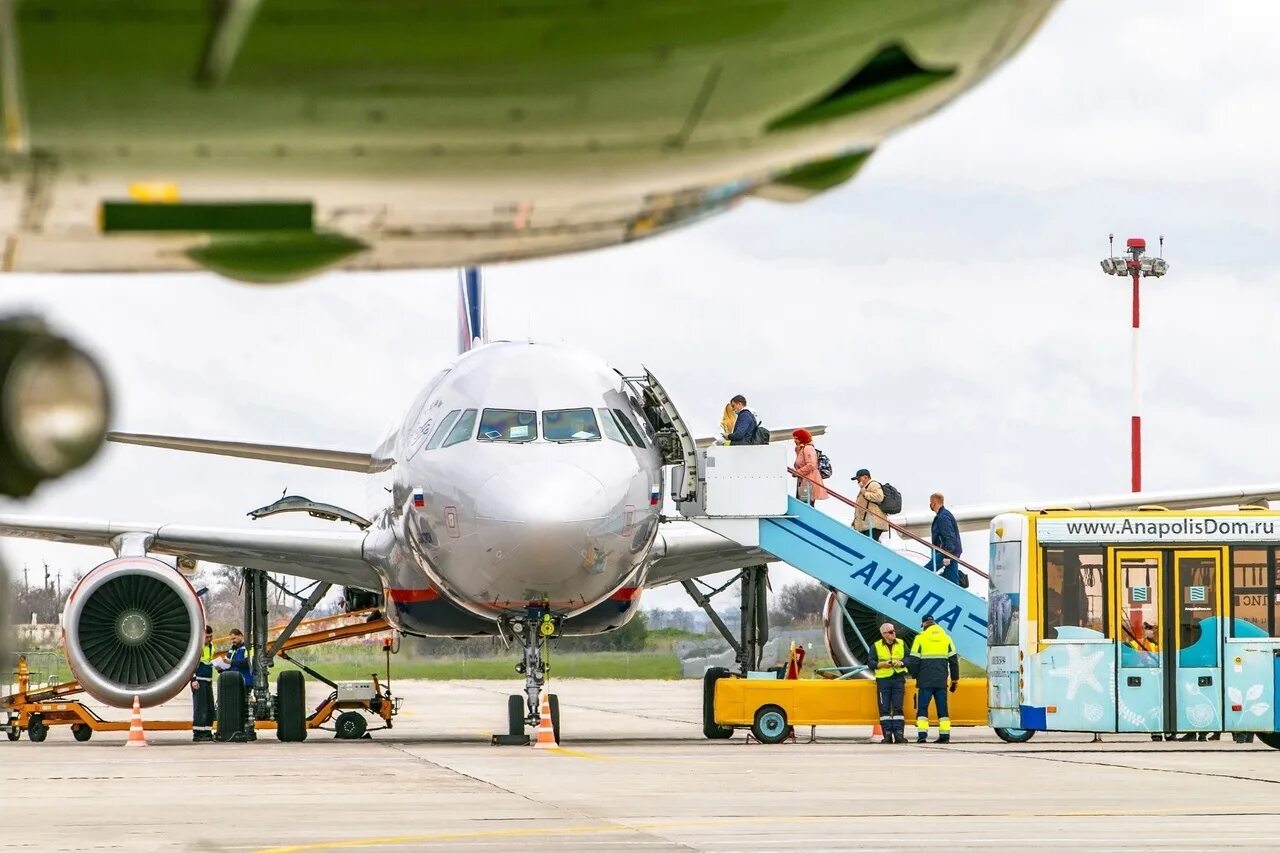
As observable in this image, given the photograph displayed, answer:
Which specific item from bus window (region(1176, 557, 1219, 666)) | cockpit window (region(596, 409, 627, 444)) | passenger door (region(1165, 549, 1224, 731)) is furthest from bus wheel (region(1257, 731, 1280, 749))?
cockpit window (region(596, 409, 627, 444))

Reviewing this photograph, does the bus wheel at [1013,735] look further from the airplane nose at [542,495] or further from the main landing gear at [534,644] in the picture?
the airplane nose at [542,495]

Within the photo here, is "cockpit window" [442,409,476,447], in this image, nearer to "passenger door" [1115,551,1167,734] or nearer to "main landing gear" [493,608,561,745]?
"main landing gear" [493,608,561,745]

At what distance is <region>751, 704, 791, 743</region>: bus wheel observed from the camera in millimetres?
21016

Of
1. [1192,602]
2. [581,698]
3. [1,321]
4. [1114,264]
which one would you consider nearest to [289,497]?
[1192,602]

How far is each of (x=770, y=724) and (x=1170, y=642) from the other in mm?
3986

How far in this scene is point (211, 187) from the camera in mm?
4992

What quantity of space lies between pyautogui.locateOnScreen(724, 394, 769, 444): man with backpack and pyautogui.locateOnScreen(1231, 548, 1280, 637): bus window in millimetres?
4717

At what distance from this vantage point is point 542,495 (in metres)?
17.7

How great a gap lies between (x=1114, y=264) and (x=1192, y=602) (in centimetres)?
2352

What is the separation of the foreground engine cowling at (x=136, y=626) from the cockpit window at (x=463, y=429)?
3886 millimetres

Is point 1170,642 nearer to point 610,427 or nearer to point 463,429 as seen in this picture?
point 610,427

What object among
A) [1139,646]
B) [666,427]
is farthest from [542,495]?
[1139,646]

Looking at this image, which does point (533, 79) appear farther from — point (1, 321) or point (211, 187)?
point (1, 321)

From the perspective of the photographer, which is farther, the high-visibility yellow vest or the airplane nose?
the high-visibility yellow vest
